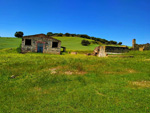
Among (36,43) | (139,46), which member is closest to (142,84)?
(139,46)

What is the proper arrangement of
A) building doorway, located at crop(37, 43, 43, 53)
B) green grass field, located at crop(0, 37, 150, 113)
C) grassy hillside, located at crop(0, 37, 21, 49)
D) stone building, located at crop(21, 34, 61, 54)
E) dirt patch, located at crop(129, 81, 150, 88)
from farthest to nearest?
grassy hillside, located at crop(0, 37, 21, 49) → building doorway, located at crop(37, 43, 43, 53) → stone building, located at crop(21, 34, 61, 54) → dirt patch, located at crop(129, 81, 150, 88) → green grass field, located at crop(0, 37, 150, 113)

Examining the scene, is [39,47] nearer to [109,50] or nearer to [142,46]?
[109,50]

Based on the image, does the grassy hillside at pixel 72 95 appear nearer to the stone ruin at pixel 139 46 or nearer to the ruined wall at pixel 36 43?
the stone ruin at pixel 139 46

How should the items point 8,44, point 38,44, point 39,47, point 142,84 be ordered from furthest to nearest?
point 8,44 → point 39,47 → point 38,44 → point 142,84

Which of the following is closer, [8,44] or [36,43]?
[36,43]

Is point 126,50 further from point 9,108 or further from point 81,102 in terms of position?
point 9,108

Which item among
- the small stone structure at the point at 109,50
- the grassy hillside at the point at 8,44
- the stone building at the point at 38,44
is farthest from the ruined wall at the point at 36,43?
the grassy hillside at the point at 8,44

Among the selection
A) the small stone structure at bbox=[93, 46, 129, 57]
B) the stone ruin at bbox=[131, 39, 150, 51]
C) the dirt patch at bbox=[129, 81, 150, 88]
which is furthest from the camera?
the stone ruin at bbox=[131, 39, 150, 51]

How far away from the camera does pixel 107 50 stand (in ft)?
67.6

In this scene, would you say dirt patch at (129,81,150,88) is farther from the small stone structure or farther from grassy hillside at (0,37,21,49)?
grassy hillside at (0,37,21,49)

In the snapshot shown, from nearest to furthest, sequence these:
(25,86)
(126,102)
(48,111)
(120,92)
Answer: (48,111), (126,102), (120,92), (25,86)

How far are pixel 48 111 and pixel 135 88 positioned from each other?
4.46 m

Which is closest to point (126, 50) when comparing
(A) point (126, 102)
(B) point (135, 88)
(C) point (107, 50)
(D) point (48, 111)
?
(C) point (107, 50)

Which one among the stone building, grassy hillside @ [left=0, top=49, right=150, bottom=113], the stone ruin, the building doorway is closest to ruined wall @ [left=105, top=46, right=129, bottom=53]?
the stone ruin
